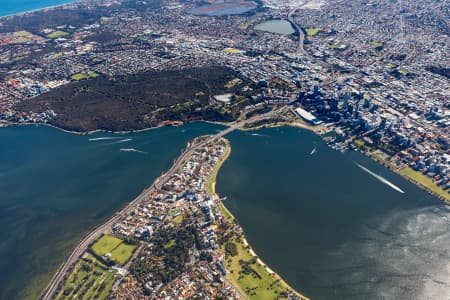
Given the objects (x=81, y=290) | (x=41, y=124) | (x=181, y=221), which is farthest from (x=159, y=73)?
(x=81, y=290)

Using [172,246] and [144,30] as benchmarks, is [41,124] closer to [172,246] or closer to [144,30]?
[172,246]

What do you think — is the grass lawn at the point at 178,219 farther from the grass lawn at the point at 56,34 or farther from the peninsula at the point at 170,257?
the grass lawn at the point at 56,34

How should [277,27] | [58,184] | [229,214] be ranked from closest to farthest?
[229,214] → [58,184] → [277,27]

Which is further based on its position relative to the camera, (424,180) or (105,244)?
(424,180)

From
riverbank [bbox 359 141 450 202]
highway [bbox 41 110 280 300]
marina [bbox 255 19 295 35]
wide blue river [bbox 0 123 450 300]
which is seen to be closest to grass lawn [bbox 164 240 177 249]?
highway [bbox 41 110 280 300]

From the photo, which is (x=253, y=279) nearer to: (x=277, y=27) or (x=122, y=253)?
(x=122, y=253)

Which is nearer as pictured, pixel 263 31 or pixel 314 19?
pixel 263 31

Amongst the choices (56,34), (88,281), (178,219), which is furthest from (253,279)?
(56,34)
